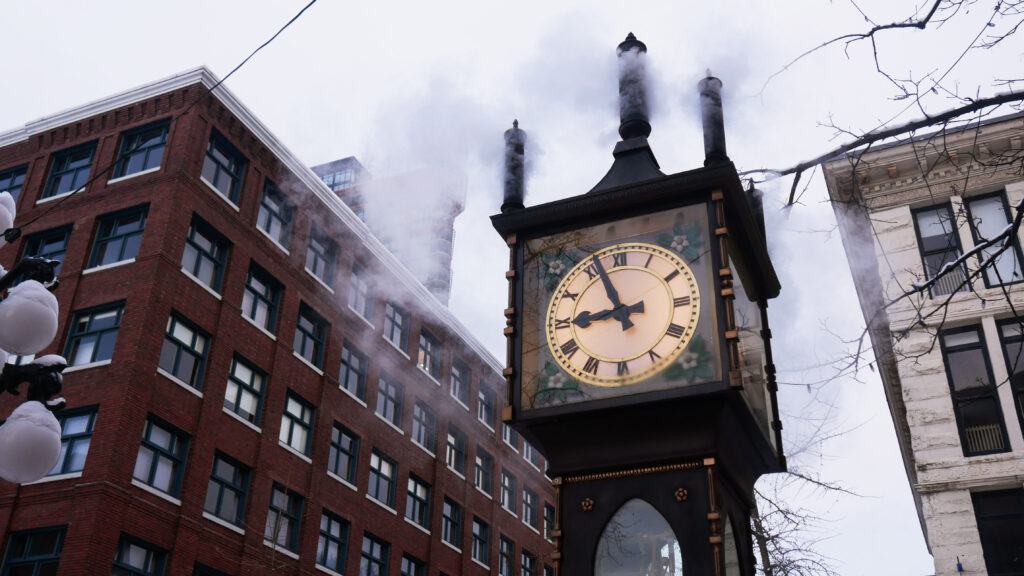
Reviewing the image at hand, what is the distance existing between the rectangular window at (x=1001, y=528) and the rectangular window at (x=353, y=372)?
18.5 metres

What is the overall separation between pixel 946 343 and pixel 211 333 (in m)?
18.4

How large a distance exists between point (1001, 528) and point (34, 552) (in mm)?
20931

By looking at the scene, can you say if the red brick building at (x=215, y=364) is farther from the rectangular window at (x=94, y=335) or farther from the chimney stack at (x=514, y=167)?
the chimney stack at (x=514, y=167)

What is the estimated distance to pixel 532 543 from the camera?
4325cm

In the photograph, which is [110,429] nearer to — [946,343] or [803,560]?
[803,560]

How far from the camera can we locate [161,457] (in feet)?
73.5

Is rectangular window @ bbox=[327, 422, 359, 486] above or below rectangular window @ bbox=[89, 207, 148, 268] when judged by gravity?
below

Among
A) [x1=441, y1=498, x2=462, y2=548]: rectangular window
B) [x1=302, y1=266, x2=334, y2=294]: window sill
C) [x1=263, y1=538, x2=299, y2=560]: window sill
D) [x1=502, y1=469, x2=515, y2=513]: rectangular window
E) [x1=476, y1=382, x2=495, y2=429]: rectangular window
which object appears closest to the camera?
[x1=263, y1=538, x2=299, y2=560]: window sill

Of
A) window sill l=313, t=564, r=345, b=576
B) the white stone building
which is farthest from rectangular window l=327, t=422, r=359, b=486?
the white stone building

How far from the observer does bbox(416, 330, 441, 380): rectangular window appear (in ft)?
120

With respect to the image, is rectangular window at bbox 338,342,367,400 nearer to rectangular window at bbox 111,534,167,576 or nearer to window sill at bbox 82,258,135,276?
window sill at bbox 82,258,135,276

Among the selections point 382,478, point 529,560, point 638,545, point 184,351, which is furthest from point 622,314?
point 529,560

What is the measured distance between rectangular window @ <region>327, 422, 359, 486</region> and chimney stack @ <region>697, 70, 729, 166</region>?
24.9 m

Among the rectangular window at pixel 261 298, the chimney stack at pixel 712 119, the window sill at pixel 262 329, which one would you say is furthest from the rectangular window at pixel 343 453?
the chimney stack at pixel 712 119
